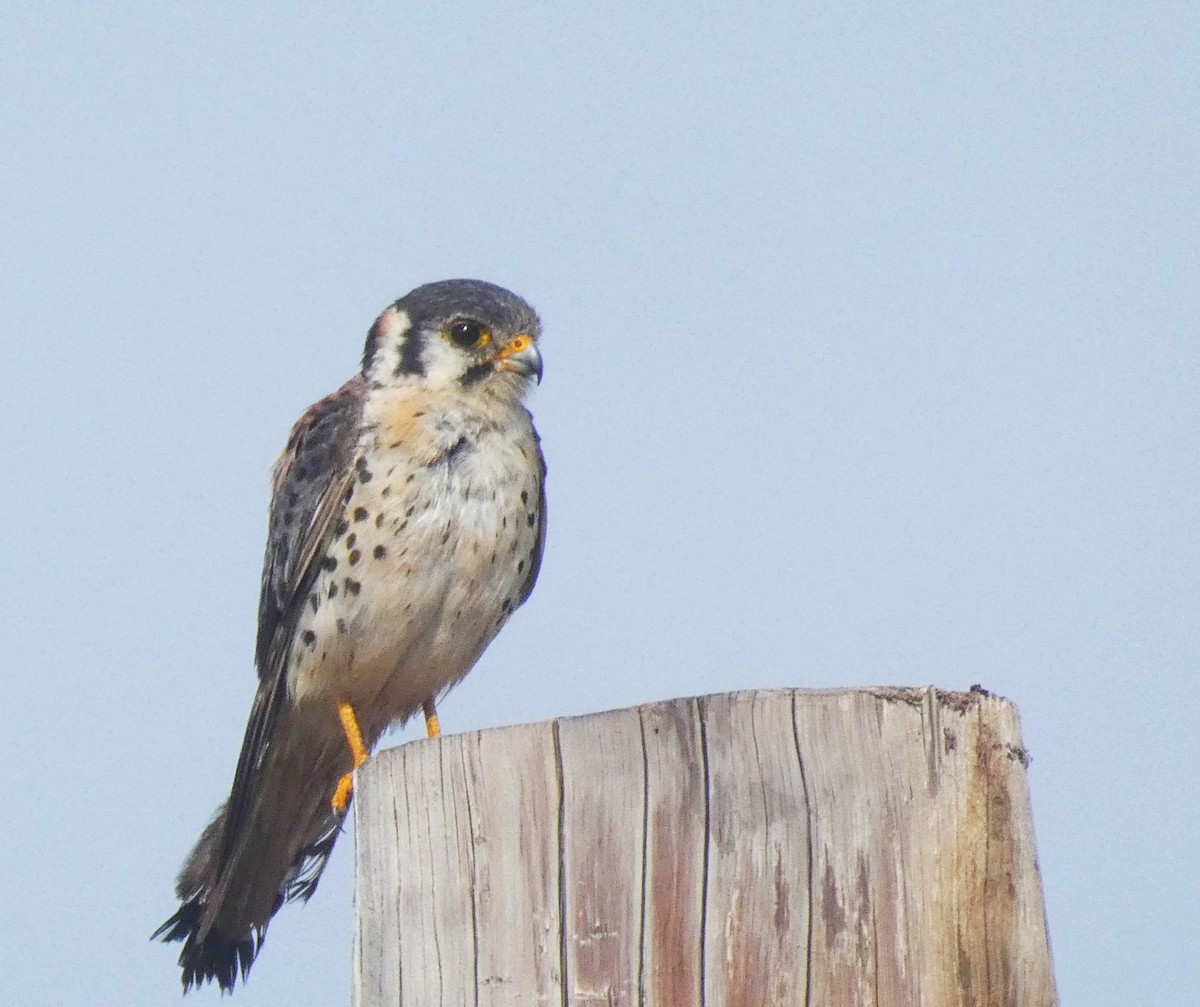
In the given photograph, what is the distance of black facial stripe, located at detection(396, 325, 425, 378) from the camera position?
5582 mm

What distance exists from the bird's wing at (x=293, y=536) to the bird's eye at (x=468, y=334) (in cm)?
32

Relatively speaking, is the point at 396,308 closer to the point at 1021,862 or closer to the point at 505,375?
Result: the point at 505,375

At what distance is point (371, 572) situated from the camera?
17.4ft

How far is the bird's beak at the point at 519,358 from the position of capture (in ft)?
18.2

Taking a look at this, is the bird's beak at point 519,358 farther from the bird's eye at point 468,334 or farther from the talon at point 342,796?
the talon at point 342,796

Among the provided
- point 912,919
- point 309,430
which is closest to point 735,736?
point 912,919

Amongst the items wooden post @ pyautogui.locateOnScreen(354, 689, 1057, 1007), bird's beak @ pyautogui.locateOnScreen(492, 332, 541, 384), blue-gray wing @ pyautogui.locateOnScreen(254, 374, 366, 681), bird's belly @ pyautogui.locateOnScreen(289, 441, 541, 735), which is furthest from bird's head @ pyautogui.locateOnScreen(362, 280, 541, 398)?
wooden post @ pyautogui.locateOnScreen(354, 689, 1057, 1007)

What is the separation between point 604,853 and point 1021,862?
2.05 ft

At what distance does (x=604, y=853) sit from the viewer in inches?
109

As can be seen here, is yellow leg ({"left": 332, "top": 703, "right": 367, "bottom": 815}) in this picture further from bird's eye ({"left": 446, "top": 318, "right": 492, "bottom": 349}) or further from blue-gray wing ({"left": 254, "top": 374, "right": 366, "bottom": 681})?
bird's eye ({"left": 446, "top": 318, "right": 492, "bottom": 349})

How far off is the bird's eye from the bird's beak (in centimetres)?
7

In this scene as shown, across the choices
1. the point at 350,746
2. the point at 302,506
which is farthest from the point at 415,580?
the point at 350,746

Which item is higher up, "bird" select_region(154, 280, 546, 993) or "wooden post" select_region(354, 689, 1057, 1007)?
"bird" select_region(154, 280, 546, 993)

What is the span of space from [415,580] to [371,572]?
132mm
